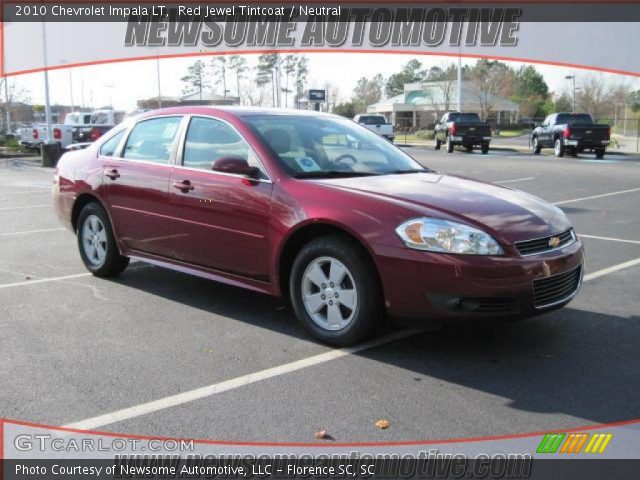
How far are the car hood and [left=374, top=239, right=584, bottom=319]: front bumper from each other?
0.21 m

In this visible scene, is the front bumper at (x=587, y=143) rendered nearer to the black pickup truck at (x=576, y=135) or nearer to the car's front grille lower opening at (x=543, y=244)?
the black pickup truck at (x=576, y=135)

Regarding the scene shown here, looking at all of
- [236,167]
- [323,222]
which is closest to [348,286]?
[323,222]

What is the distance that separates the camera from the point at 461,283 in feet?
13.9

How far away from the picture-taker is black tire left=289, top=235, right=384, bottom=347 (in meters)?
4.52

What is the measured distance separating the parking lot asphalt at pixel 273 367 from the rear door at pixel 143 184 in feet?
1.80

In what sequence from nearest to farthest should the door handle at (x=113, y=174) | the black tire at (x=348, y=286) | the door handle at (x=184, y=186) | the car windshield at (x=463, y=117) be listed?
the black tire at (x=348, y=286) < the door handle at (x=184, y=186) < the door handle at (x=113, y=174) < the car windshield at (x=463, y=117)

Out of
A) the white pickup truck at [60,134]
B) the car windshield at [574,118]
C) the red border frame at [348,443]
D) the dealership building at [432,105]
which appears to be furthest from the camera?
the dealership building at [432,105]

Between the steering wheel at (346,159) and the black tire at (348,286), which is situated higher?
the steering wheel at (346,159)

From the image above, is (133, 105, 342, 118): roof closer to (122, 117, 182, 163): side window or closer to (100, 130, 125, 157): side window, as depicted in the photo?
(122, 117, 182, 163): side window

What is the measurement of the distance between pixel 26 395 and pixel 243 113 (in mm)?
2746

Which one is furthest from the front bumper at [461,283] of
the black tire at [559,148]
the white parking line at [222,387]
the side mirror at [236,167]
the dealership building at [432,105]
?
the dealership building at [432,105]

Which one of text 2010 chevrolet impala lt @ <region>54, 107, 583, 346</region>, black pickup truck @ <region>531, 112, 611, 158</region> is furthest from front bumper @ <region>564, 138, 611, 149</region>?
text 2010 chevrolet impala lt @ <region>54, 107, 583, 346</region>

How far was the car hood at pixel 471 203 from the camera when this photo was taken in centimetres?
444

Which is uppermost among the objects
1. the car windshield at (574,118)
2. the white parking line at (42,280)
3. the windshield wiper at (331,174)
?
the car windshield at (574,118)
